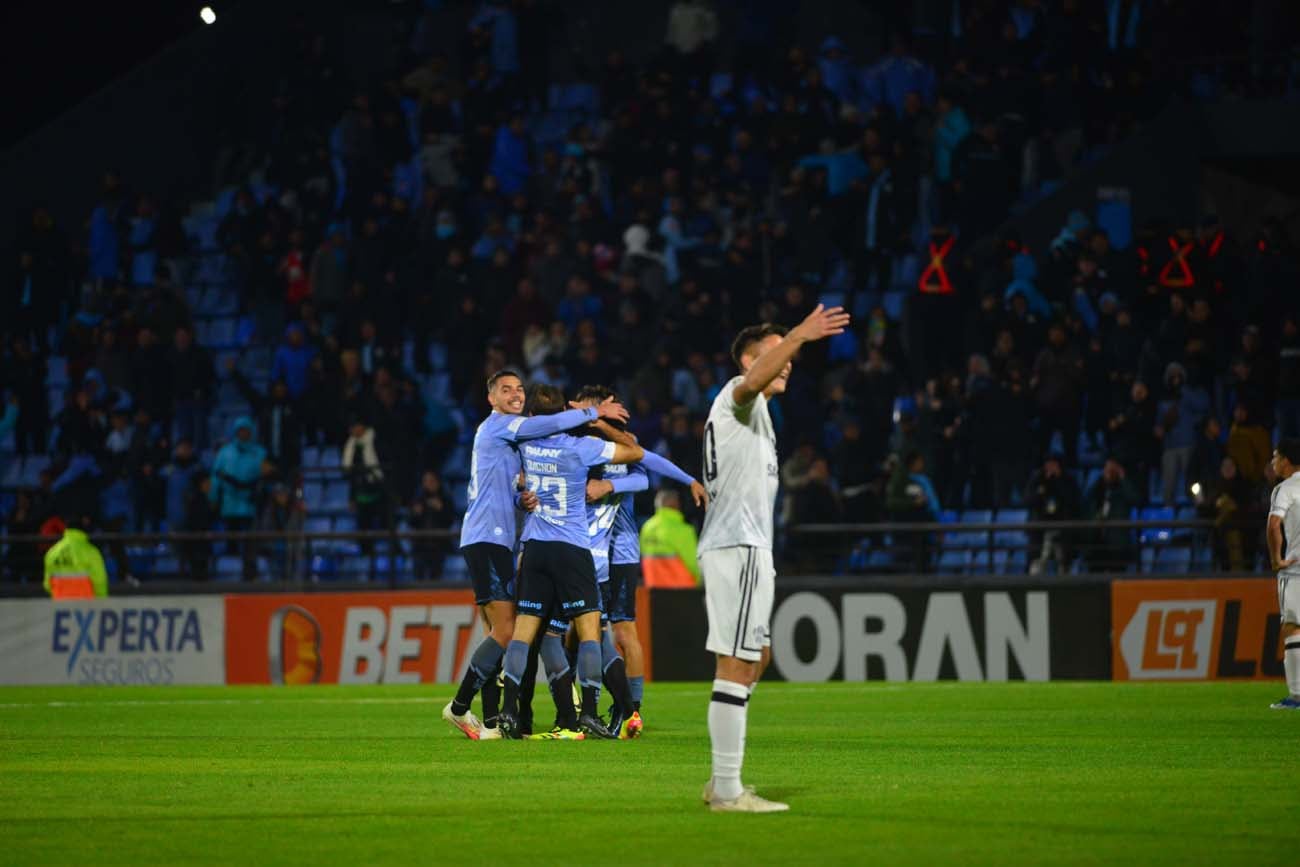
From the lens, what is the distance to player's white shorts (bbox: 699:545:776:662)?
9.60 metres

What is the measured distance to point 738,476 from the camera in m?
9.80

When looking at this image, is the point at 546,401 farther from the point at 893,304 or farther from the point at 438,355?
the point at 438,355

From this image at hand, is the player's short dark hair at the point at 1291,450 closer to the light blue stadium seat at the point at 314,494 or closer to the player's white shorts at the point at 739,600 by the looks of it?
the player's white shorts at the point at 739,600

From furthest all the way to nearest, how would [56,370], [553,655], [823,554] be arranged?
[56,370] < [823,554] < [553,655]

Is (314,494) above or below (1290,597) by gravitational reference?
above

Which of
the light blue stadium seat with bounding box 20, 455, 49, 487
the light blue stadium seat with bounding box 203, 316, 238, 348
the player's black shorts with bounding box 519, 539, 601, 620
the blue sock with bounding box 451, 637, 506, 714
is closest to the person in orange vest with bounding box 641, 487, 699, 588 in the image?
the blue sock with bounding box 451, 637, 506, 714

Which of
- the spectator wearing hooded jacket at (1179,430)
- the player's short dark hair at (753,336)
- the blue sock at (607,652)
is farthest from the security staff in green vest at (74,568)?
the player's short dark hair at (753,336)

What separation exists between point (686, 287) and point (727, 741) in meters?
18.1

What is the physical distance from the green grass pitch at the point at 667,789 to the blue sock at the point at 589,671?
0.51 m

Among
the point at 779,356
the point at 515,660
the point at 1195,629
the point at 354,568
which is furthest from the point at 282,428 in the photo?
the point at 779,356

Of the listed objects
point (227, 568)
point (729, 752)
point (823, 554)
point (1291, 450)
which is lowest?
point (729, 752)

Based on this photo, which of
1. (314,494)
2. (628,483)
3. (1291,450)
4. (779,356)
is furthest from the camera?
(314,494)

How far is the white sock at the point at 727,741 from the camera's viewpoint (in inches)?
371

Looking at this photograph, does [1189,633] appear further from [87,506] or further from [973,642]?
[87,506]
